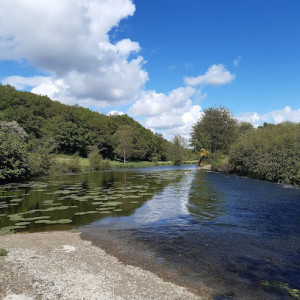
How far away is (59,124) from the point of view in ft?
284

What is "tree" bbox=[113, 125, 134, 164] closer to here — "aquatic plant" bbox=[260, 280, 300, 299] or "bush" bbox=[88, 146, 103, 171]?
"bush" bbox=[88, 146, 103, 171]

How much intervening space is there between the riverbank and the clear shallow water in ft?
4.03

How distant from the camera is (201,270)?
298 inches

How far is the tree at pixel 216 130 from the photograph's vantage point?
7025 cm

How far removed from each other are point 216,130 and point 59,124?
52.1m

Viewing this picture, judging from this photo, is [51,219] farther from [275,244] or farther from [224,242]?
[275,244]

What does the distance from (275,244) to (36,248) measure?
8868mm

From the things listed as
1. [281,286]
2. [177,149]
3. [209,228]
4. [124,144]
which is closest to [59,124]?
[124,144]

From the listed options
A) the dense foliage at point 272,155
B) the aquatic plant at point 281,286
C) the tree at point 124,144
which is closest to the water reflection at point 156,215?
the aquatic plant at point 281,286

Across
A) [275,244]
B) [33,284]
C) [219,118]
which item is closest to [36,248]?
[33,284]

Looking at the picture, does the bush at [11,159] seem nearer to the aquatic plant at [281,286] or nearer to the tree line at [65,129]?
A: the aquatic plant at [281,286]

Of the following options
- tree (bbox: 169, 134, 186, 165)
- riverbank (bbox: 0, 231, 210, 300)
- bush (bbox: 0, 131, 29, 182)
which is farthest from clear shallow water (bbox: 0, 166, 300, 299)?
tree (bbox: 169, 134, 186, 165)

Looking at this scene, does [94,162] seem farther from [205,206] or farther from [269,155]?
[205,206]

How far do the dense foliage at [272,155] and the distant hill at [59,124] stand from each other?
189ft
